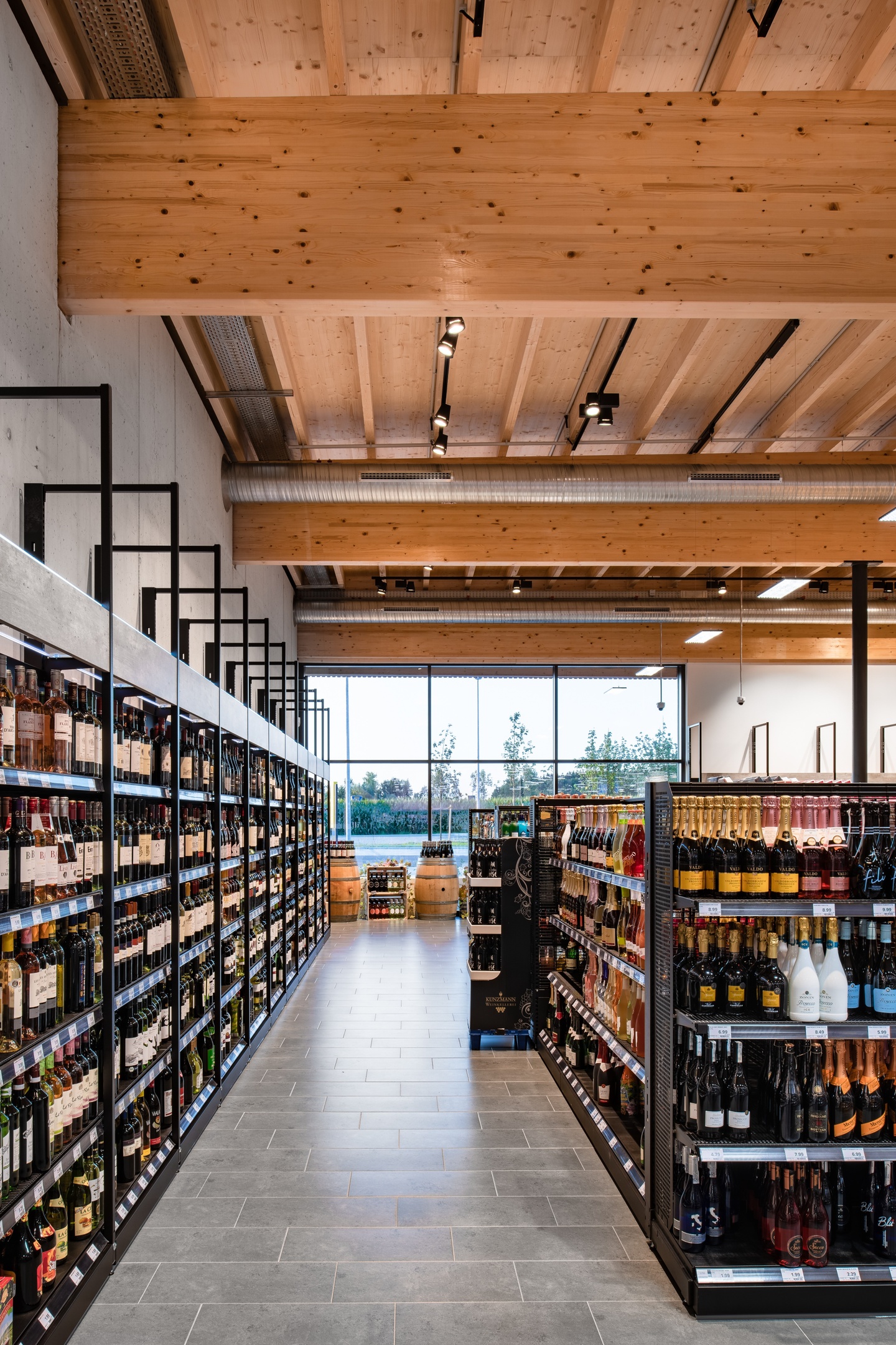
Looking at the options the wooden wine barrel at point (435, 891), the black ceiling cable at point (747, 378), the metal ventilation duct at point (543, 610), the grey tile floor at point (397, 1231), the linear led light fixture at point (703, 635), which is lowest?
the wooden wine barrel at point (435, 891)

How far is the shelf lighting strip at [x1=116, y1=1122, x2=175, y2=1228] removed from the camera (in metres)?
3.71

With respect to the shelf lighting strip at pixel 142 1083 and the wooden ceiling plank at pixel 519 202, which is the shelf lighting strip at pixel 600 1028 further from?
the wooden ceiling plank at pixel 519 202

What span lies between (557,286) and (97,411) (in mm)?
2283

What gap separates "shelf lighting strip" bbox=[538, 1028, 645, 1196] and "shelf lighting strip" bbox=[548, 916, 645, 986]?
715mm

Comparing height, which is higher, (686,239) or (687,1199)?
(686,239)

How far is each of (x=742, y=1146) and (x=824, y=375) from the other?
221 inches

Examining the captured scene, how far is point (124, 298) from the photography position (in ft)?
13.7

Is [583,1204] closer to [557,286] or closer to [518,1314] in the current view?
[518,1314]

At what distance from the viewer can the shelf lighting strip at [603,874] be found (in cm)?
407

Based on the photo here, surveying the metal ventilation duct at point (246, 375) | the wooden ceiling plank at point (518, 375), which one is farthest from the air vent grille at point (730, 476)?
the metal ventilation duct at point (246, 375)

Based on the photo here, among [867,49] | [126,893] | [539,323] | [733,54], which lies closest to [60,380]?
[126,893]

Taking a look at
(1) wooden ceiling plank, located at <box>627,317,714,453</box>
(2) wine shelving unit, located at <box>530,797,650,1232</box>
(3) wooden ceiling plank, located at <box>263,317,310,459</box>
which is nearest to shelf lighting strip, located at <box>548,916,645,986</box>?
(2) wine shelving unit, located at <box>530,797,650,1232</box>

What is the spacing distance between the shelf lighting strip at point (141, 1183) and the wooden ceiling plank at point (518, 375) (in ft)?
16.0

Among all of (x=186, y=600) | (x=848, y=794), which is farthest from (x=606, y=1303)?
(x=186, y=600)
